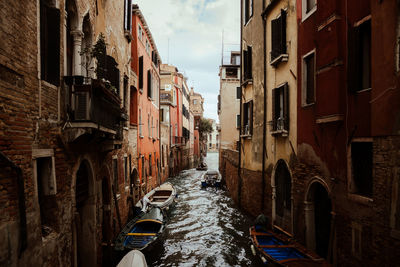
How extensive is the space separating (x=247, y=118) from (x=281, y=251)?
7805mm

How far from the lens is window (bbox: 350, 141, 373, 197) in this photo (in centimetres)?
638

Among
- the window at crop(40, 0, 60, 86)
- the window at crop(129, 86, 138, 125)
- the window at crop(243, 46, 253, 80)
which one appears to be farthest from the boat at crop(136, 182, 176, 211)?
the window at crop(40, 0, 60, 86)

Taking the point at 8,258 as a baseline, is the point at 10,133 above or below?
above

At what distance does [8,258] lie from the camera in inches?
154

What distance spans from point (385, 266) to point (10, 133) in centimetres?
682

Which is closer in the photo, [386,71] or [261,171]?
[386,71]

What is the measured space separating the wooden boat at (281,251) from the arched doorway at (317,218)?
53 centimetres

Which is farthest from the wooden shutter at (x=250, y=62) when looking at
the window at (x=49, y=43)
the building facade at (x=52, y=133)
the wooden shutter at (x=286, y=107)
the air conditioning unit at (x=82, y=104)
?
the window at (x=49, y=43)

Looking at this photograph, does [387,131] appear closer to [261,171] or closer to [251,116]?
[261,171]

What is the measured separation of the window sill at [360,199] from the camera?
19.6 ft

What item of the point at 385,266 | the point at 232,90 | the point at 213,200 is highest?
the point at 232,90

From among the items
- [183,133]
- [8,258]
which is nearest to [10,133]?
[8,258]

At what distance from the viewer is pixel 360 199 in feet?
20.5

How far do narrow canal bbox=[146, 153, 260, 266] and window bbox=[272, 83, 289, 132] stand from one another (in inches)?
183
